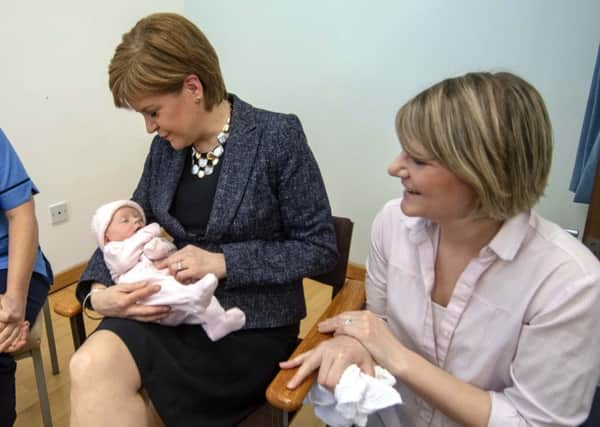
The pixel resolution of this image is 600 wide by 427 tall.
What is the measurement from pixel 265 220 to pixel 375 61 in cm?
145

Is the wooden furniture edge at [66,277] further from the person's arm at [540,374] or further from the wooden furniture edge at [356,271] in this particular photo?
the person's arm at [540,374]

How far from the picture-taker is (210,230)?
1.27 metres

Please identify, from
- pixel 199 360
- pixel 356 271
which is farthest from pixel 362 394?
pixel 356 271

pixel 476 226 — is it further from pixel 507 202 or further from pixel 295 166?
pixel 295 166

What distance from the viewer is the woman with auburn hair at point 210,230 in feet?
3.57

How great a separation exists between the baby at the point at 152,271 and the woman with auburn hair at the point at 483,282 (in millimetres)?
256

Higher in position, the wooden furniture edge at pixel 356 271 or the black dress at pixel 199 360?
the black dress at pixel 199 360

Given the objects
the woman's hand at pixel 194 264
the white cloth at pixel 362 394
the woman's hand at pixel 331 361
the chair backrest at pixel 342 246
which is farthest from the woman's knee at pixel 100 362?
the chair backrest at pixel 342 246

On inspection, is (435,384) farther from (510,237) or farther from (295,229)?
(295,229)

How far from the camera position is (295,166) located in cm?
125

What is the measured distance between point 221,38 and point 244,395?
2.31 m

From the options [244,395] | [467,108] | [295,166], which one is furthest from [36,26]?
[467,108]

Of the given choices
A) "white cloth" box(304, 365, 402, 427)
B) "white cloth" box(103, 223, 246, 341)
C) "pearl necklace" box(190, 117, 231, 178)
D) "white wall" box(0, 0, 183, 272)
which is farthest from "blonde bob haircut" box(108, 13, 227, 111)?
"white wall" box(0, 0, 183, 272)

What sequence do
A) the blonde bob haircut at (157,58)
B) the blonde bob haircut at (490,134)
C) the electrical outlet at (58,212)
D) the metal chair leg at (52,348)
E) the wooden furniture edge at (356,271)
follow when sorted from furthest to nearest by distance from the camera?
the wooden furniture edge at (356,271) → the electrical outlet at (58,212) → the metal chair leg at (52,348) → the blonde bob haircut at (157,58) → the blonde bob haircut at (490,134)
